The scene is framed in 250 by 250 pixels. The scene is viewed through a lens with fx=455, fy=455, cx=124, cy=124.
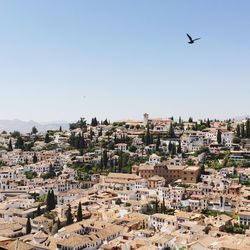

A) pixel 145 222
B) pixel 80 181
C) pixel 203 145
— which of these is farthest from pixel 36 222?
pixel 203 145

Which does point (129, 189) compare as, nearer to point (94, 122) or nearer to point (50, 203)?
point (50, 203)

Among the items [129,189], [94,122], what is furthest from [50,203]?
[94,122]

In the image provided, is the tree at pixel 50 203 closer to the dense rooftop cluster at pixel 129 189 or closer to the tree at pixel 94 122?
the dense rooftop cluster at pixel 129 189

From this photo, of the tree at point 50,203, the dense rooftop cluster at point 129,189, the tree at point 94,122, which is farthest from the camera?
the tree at point 94,122

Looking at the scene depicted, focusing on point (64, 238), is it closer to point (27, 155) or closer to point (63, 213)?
point (63, 213)

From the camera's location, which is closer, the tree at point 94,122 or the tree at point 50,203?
the tree at point 50,203

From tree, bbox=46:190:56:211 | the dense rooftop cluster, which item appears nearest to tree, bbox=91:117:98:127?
the dense rooftop cluster

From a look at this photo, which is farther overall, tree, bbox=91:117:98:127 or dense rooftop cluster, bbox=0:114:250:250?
tree, bbox=91:117:98:127

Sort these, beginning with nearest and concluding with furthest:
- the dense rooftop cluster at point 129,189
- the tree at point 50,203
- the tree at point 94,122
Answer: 1. the dense rooftop cluster at point 129,189
2. the tree at point 50,203
3. the tree at point 94,122

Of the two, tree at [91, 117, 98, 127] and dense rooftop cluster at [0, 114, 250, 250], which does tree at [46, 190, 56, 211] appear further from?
tree at [91, 117, 98, 127]

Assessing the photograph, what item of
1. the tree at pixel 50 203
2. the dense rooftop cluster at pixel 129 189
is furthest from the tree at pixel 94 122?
the tree at pixel 50 203

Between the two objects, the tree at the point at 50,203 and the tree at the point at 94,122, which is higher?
the tree at the point at 94,122

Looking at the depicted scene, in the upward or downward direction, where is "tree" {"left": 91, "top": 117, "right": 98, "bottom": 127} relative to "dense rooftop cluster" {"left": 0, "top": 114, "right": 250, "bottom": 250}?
upward
